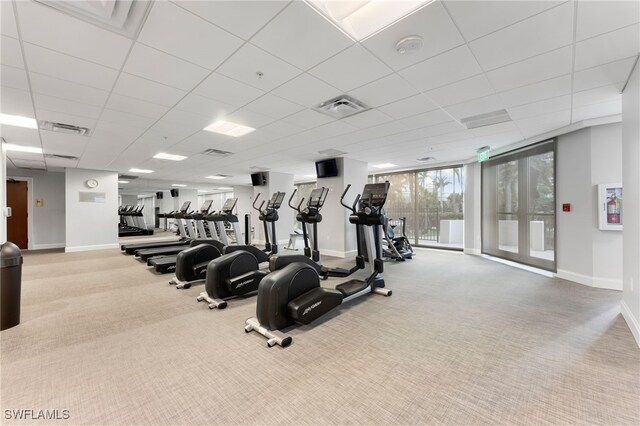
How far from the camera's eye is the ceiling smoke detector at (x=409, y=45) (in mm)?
2158

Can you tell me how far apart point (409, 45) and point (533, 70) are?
4.81 feet

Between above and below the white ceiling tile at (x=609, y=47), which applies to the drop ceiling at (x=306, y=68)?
above

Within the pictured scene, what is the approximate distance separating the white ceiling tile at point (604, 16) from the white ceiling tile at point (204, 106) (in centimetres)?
348

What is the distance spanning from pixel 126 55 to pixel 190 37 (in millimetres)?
729

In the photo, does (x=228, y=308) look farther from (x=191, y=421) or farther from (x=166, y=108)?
(x=166, y=108)

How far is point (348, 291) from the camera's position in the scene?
3520mm

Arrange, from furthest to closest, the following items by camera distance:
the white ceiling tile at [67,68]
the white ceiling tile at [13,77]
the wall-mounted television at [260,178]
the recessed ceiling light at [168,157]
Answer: the wall-mounted television at [260,178] < the recessed ceiling light at [168,157] < the white ceiling tile at [13,77] < the white ceiling tile at [67,68]

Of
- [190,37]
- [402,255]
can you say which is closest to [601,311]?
[402,255]

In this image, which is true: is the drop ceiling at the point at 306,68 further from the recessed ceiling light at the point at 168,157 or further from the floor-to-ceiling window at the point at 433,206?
the floor-to-ceiling window at the point at 433,206

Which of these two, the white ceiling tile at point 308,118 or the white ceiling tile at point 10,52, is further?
the white ceiling tile at point 308,118

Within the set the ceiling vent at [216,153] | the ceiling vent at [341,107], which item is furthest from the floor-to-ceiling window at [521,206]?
the ceiling vent at [216,153]

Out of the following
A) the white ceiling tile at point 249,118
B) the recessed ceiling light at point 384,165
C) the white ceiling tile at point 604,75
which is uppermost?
the recessed ceiling light at point 384,165

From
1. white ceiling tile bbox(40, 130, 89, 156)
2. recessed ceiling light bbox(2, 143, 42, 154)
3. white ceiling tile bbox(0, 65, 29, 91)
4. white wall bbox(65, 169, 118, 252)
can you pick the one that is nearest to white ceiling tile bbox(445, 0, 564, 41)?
white ceiling tile bbox(0, 65, 29, 91)

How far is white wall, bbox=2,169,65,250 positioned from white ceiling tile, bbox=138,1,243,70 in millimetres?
10518
